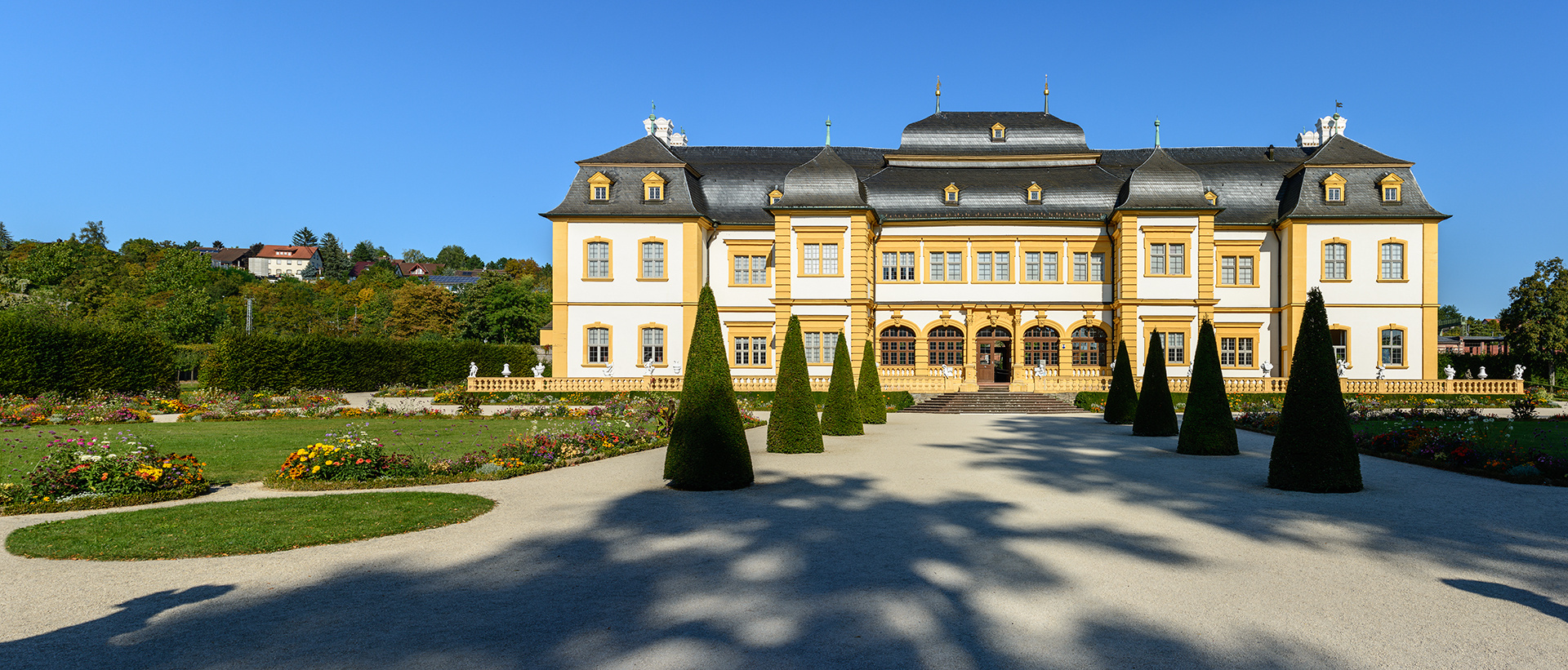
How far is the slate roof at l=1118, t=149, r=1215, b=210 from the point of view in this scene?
106 feet

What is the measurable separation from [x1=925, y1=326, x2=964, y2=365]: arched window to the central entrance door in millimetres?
669

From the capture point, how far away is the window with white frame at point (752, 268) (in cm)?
3531

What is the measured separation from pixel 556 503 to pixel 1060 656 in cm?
677

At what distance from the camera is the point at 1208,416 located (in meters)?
14.9

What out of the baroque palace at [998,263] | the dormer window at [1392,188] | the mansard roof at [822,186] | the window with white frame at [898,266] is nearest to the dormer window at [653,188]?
the baroque palace at [998,263]

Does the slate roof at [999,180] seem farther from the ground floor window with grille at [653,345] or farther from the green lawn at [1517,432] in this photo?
the green lawn at [1517,432]

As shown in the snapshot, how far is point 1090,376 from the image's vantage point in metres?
33.7

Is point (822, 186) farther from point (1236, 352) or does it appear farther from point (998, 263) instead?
point (1236, 352)

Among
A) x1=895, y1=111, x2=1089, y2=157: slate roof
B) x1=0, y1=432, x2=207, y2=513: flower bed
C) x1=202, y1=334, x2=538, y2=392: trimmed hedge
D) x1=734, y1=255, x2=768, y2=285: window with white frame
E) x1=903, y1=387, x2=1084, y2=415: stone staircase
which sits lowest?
x1=903, y1=387, x2=1084, y2=415: stone staircase

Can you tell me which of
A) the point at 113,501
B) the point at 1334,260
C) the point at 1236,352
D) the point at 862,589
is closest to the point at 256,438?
the point at 113,501

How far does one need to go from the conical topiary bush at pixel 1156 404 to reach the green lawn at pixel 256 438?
1304 cm

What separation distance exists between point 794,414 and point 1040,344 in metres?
21.8

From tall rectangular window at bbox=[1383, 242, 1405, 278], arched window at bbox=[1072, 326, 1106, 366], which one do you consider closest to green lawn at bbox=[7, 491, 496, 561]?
arched window at bbox=[1072, 326, 1106, 366]

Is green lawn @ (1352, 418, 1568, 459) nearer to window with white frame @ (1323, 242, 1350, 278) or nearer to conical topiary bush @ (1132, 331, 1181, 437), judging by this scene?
conical topiary bush @ (1132, 331, 1181, 437)
